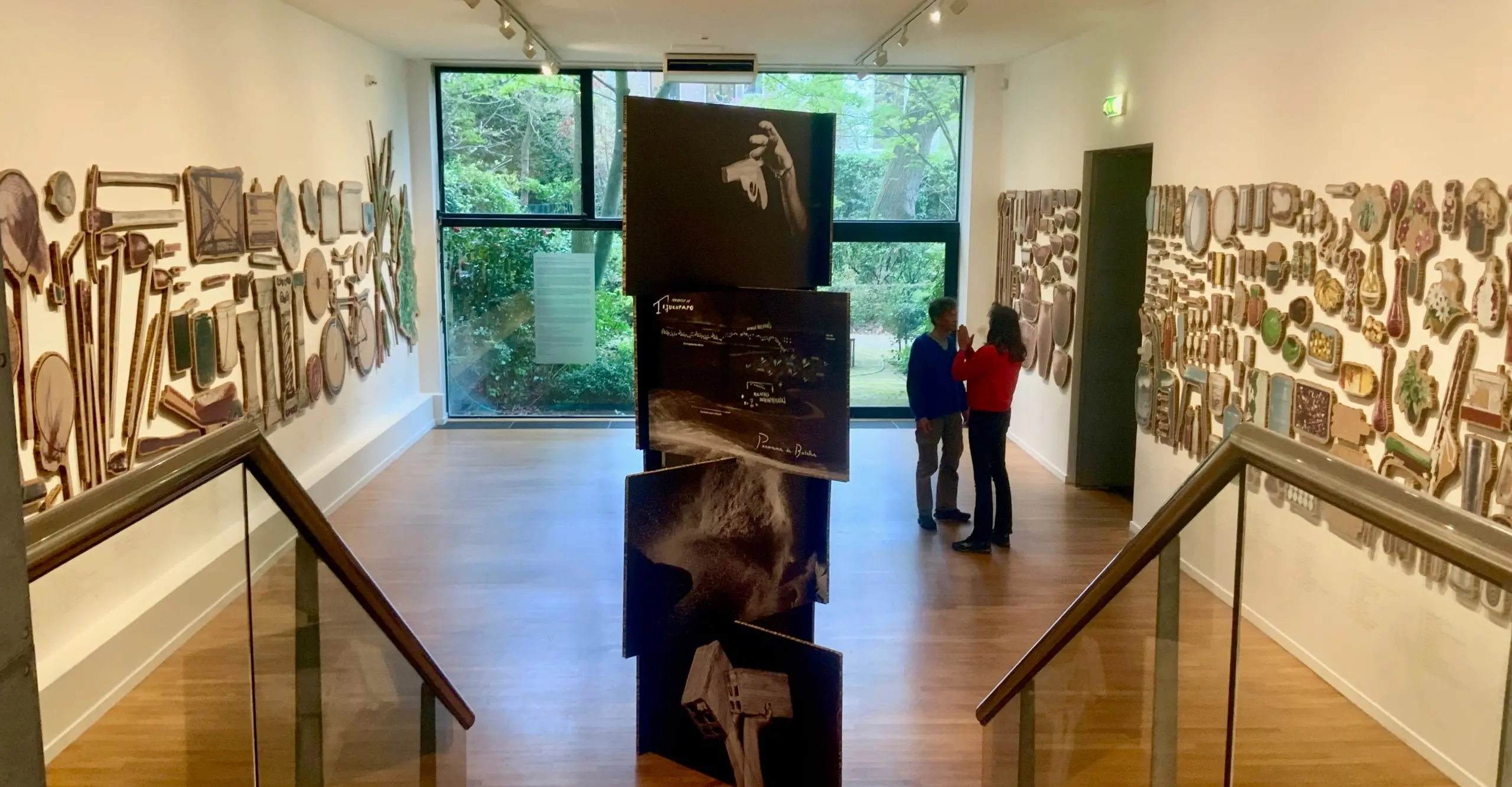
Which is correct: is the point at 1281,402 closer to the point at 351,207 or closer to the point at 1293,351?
the point at 1293,351

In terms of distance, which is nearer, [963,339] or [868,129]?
[963,339]

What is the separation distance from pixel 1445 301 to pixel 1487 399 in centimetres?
40

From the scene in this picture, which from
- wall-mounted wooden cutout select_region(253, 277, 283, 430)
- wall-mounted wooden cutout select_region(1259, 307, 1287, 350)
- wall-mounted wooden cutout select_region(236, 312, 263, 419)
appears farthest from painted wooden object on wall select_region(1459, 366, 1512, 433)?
wall-mounted wooden cutout select_region(253, 277, 283, 430)

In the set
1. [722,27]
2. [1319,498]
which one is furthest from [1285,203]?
[722,27]

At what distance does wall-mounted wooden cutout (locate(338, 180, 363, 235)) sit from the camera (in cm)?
738

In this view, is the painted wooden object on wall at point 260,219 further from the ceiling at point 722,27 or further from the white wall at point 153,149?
the ceiling at point 722,27

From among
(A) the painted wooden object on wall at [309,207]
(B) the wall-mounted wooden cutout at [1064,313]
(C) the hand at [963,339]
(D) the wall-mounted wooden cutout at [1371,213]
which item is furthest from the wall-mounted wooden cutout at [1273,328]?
(A) the painted wooden object on wall at [309,207]

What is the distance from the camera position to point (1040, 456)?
8328mm

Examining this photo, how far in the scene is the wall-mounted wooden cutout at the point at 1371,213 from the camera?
407 cm

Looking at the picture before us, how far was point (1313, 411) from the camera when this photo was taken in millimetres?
4586

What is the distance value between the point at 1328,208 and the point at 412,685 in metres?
3.95

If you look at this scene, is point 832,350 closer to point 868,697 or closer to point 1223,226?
point 868,697

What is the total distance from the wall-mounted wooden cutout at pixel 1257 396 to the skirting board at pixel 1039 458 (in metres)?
2.66

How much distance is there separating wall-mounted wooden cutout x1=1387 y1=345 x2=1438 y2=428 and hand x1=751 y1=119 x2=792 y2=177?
243 cm
